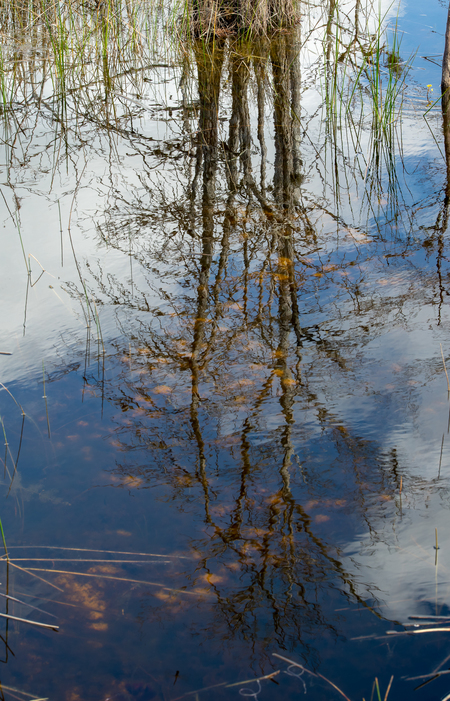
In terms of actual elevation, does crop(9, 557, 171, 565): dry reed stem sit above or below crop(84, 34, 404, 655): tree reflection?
below

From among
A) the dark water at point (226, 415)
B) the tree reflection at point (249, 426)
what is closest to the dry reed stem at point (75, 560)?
the dark water at point (226, 415)

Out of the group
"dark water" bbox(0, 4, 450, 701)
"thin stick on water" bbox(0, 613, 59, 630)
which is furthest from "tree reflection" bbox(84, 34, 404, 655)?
"thin stick on water" bbox(0, 613, 59, 630)

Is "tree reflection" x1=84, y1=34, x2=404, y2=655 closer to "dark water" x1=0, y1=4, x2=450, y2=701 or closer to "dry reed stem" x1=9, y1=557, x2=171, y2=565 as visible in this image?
"dark water" x1=0, y1=4, x2=450, y2=701

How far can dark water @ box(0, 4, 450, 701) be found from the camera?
1.37m

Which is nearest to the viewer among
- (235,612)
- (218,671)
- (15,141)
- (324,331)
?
(218,671)

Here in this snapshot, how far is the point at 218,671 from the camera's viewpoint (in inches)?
51.6

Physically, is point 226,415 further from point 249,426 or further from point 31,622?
point 31,622

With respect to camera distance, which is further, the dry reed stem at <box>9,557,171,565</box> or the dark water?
the dry reed stem at <box>9,557,171,565</box>

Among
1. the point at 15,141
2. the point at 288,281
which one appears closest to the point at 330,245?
the point at 288,281

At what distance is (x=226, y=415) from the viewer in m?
2.12

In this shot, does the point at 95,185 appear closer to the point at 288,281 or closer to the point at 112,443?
the point at 288,281

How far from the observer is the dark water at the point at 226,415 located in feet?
4.49

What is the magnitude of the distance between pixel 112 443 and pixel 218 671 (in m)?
0.97

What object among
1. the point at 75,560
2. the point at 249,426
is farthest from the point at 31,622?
the point at 249,426
